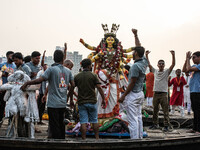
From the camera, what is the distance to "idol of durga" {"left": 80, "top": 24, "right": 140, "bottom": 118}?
7.27 m

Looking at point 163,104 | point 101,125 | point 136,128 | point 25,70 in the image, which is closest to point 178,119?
point 163,104

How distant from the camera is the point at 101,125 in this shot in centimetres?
678

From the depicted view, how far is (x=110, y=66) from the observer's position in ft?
25.2

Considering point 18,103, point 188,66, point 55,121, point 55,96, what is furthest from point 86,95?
point 188,66

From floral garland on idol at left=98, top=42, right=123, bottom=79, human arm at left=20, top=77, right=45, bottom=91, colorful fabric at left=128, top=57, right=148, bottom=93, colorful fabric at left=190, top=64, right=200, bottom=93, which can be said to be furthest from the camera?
floral garland on idol at left=98, top=42, right=123, bottom=79

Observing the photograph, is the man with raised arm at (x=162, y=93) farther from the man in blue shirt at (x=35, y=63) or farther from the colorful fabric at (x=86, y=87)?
the man in blue shirt at (x=35, y=63)

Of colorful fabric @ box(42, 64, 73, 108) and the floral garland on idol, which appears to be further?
the floral garland on idol

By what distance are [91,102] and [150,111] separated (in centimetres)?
591

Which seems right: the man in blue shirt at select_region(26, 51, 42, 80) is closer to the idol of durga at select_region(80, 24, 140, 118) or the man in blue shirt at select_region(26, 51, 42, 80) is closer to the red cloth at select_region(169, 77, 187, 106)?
the idol of durga at select_region(80, 24, 140, 118)

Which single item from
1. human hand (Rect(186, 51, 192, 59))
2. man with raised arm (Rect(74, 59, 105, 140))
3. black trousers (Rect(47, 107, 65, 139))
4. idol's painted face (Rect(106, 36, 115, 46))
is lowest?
black trousers (Rect(47, 107, 65, 139))

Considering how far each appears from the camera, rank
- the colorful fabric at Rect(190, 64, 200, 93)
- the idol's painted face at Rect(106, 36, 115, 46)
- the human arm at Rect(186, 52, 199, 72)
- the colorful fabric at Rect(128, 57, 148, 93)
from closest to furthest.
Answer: the colorful fabric at Rect(128, 57, 148, 93) < the human arm at Rect(186, 52, 199, 72) < the colorful fabric at Rect(190, 64, 200, 93) < the idol's painted face at Rect(106, 36, 115, 46)

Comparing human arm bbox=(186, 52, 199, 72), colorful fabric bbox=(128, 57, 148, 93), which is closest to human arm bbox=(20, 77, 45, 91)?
colorful fabric bbox=(128, 57, 148, 93)

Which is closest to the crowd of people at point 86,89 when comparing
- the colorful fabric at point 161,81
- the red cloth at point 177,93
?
the colorful fabric at point 161,81

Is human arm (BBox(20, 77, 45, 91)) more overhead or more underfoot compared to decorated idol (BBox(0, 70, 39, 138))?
more overhead
